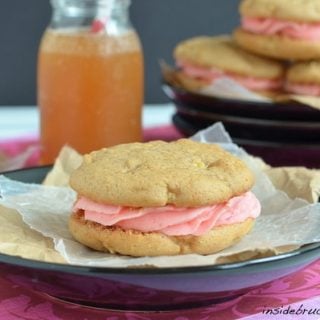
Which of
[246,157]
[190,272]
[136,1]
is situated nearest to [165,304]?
[190,272]

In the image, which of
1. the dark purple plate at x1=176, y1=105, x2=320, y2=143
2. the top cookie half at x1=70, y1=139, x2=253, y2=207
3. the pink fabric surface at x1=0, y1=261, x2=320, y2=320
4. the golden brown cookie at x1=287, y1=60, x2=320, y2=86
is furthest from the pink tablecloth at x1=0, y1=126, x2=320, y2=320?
the golden brown cookie at x1=287, y1=60, x2=320, y2=86

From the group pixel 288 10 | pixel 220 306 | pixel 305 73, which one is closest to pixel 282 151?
pixel 305 73

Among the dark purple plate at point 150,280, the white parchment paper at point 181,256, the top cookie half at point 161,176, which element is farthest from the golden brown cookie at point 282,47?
the dark purple plate at point 150,280

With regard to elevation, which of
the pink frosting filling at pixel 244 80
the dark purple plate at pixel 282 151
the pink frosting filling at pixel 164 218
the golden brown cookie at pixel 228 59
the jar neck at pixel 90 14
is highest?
the jar neck at pixel 90 14

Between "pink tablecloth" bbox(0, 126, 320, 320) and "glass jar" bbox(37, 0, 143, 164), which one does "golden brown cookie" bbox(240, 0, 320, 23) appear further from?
"pink tablecloth" bbox(0, 126, 320, 320)

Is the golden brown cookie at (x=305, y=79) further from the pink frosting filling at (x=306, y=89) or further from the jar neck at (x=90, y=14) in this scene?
the jar neck at (x=90, y=14)

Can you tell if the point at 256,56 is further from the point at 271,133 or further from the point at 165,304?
the point at 165,304
